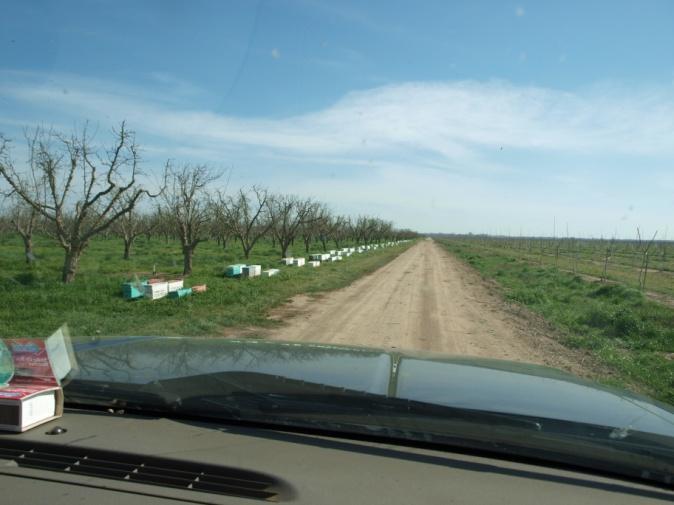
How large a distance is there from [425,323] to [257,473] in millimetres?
10340

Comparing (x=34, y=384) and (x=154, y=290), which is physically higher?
(x=34, y=384)

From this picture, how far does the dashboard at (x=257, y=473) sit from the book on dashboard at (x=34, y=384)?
0.06 meters

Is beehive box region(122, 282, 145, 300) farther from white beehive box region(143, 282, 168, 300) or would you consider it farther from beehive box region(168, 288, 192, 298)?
beehive box region(168, 288, 192, 298)

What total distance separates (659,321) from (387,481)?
42.1ft

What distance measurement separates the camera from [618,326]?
38.7 ft

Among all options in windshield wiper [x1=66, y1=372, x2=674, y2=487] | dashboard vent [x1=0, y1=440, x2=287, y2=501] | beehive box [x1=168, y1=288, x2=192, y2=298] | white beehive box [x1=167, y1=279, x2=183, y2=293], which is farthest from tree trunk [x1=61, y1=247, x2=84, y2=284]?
dashboard vent [x1=0, y1=440, x2=287, y2=501]

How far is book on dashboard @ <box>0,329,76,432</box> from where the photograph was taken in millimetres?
2117

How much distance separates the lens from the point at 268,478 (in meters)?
1.85

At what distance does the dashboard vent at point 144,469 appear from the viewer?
178 cm

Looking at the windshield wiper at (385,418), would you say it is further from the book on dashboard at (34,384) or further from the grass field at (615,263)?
the grass field at (615,263)

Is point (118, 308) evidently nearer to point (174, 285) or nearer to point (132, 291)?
point (132, 291)

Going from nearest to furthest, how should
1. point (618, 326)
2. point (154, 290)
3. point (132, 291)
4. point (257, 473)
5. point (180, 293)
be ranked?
1. point (257, 473)
2. point (618, 326)
3. point (132, 291)
4. point (154, 290)
5. point (180, 293)

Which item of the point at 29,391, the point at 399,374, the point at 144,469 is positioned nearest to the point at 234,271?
the point at 399,374

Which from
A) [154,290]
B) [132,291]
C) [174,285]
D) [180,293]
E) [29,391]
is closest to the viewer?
[29,391]
